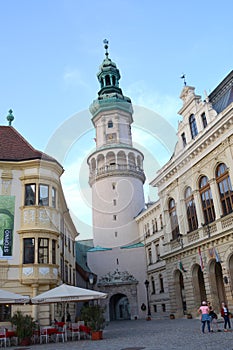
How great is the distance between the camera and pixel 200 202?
29.4 metres

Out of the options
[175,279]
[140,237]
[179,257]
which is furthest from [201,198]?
[140,237]

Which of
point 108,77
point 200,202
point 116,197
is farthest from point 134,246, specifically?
point 108,77

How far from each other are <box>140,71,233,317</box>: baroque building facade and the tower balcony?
16.0 meters

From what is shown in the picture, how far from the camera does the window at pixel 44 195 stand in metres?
25.1

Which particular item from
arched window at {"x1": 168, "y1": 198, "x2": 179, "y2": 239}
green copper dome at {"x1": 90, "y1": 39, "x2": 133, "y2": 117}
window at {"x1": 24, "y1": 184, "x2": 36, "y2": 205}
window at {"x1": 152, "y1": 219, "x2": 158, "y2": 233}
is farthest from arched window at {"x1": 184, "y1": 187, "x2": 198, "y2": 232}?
green copper dome at {"x1": 90, "y1": 39, "x2": 133, "y2": 117}

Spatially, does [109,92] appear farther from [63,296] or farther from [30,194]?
[63,296]

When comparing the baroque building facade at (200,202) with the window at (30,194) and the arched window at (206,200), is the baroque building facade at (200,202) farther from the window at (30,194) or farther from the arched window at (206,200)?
the window at (30,194)

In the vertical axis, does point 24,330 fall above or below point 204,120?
below

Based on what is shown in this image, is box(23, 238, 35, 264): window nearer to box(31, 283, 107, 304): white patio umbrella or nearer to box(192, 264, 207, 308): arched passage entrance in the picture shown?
→ box(31, 283, 107, 304): white patio umbrella

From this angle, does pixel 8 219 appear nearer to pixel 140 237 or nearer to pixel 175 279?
pixel 175 279

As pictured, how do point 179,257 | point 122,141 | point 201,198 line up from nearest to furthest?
1. point 201,198
2. point 179,257
3. point 122,141

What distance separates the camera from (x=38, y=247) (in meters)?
23.6

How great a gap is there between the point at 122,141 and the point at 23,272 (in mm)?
36240

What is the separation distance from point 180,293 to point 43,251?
606 inches
